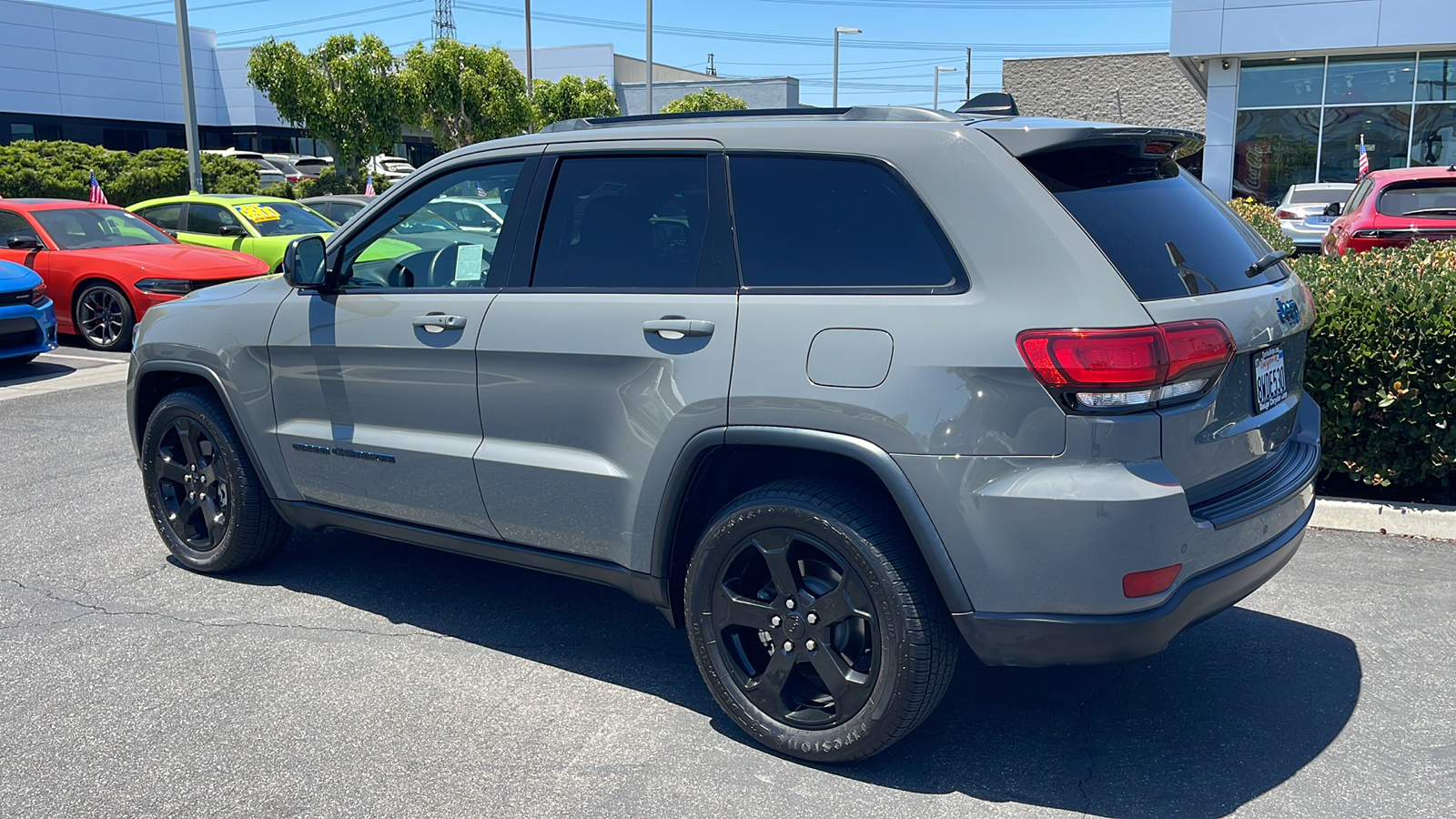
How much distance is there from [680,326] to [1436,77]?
25.1 meters

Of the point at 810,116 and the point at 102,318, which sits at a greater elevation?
the point at 810,116

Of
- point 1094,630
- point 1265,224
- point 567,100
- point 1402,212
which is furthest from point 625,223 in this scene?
point 567,100

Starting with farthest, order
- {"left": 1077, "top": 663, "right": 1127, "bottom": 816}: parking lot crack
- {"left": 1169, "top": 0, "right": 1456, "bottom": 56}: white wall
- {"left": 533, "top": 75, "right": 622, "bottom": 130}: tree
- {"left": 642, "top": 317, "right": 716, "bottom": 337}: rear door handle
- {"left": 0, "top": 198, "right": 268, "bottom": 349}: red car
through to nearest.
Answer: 1. {"left": 533, "top": 75, "right": 622, "bottom": 130}: tree
2. {"left": 1169, "top": 0, "right": 1456, "bottom": 56}: white wall
3. {"left": 0, "top": 198, "right": 268, "bottom": 349}: red car
4. {"left": 642, "top": 317, "right": 716, "bottom": 337}: rear door handle
5. {"left": 1077, "top": 663, "right": 1127, "bottom": 816}: parking lot crack

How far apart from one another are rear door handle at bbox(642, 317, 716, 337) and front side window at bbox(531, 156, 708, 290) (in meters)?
0.14

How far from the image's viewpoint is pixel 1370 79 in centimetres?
2419

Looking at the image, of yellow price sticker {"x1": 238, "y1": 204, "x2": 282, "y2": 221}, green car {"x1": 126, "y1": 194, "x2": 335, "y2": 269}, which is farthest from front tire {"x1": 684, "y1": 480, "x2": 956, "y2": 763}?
yellow price sticker {"x1": 238, "y1": 204, "x2": 282, "y2": 221}

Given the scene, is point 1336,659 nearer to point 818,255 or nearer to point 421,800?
point 818,255

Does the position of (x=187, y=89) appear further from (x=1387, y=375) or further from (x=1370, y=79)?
(x=1370, y=79)

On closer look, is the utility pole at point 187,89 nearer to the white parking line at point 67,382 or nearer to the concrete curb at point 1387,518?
the white parking line at point 67,382

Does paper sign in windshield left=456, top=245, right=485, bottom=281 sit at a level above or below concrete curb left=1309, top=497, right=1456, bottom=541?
above

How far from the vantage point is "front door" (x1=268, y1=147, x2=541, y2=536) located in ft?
13.6

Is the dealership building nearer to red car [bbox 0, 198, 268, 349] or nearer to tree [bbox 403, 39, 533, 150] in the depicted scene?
A: red car [bbox 0, 198, 268, 349]

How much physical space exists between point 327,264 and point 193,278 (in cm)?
828

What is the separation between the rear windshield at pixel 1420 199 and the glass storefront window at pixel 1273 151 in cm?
1530
